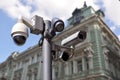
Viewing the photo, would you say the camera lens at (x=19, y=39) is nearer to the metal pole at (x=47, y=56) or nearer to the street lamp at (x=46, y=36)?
the street lamp at (x=46, y=36)

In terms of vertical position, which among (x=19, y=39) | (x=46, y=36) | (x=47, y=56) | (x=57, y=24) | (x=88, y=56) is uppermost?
(x=88, y=56)

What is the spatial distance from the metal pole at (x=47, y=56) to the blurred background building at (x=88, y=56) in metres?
14.1

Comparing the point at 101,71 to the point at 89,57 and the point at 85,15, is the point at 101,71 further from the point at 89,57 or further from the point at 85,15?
the point at 85,15

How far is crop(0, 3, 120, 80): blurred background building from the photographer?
19531 mm

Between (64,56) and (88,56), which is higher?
(88,56)

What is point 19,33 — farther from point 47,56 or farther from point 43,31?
point 47,56

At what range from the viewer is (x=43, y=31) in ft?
12.0

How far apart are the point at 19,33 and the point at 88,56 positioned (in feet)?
55.5

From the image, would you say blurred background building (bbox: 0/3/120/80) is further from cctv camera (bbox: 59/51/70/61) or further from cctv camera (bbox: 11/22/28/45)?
cctv camera (bbox: 11/22/28/45)

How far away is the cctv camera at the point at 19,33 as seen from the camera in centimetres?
348

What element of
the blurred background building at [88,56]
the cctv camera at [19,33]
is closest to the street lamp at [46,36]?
the cctv camera at [19,33]

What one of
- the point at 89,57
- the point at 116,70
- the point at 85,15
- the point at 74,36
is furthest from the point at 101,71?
the point at 74,36

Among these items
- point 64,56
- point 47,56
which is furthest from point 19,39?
point 64,56

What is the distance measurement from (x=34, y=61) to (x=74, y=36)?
79.7ft
